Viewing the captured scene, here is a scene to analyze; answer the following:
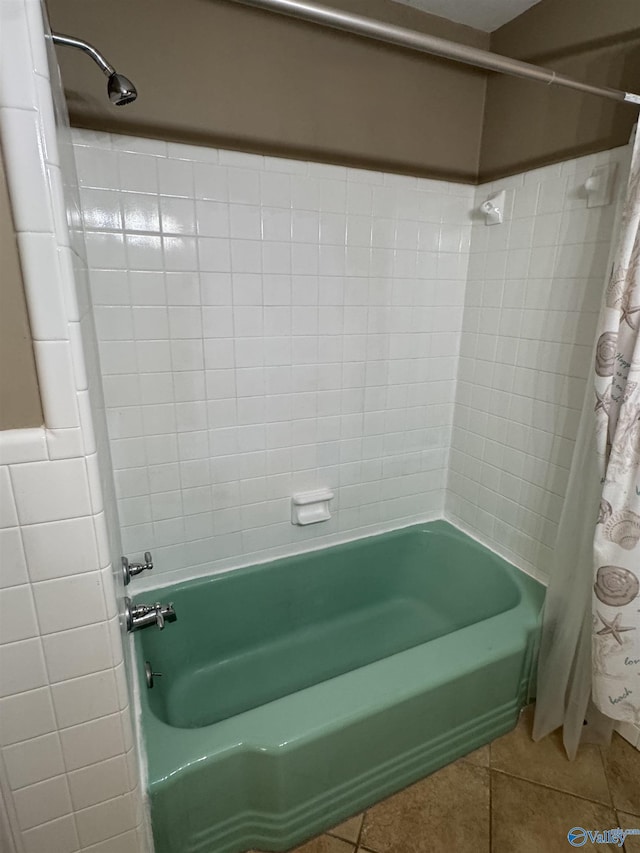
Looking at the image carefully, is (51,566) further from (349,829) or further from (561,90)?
(561,90)

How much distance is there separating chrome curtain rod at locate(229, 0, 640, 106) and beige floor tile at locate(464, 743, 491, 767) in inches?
75.7

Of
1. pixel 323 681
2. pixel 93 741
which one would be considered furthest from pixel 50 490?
pixel 323 681

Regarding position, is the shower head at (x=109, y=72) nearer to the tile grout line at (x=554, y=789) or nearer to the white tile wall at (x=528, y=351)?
the white tile wall at (x=528, y=351)

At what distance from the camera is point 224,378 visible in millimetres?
1553

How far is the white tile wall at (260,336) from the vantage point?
135cm

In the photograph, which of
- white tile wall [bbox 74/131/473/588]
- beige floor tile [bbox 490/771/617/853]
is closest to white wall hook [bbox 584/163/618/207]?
white tile wall [bbox 74/131/473/588]

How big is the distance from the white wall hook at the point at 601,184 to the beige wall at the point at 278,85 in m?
0.54

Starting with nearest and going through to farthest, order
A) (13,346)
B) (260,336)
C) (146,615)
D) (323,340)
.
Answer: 1. (13,346)
2. (146,615)
3. (260,336)
4. (323,340)

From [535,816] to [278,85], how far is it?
2.33m

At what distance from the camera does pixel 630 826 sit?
127 cm

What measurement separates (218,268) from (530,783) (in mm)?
1883

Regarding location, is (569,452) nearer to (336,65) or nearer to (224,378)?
(224,378)

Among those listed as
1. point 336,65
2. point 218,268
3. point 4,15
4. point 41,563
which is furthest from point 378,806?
point 336,65

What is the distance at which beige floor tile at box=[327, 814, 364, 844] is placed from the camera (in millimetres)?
1245
